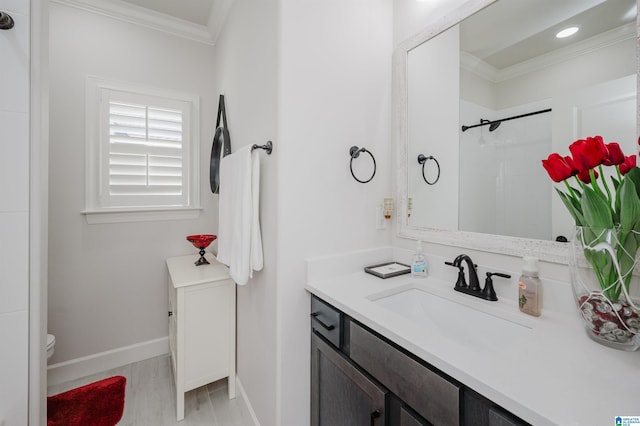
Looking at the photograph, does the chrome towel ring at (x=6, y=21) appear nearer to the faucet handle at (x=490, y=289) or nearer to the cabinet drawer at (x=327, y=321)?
the cabinet drawer at (x=327, y=321)

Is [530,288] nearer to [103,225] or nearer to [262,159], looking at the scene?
[262,159]

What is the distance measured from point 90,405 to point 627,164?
2768mm

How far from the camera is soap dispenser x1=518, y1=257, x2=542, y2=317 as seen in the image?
36.9 inches

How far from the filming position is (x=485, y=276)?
3.79ft

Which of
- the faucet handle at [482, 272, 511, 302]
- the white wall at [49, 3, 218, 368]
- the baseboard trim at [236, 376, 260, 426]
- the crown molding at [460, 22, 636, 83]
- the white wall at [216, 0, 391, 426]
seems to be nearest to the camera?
the crown molding at [460, 22, 636, 83]

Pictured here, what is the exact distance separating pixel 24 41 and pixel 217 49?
1.63 metres

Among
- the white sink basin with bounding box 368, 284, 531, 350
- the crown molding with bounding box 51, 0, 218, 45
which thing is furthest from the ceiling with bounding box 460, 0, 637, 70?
the crown molding with bounding box 51, 0, 218, 45

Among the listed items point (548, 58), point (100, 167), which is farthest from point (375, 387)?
point (100, 167)

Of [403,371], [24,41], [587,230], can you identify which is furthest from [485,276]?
[24,41]

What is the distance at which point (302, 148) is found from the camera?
1262 millimetres

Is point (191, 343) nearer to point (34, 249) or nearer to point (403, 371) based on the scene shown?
point (34, 249)

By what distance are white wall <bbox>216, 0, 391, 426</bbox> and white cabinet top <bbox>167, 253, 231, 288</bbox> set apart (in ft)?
1.06

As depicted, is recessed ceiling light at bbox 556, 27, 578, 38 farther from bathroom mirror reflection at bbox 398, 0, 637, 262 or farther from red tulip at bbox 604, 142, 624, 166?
red tulip at bbox 604, 142, 624, 166

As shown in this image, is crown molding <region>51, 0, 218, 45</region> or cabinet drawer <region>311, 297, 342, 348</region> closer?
cabinet drawer <region>311, 297, 342, 348</region>
